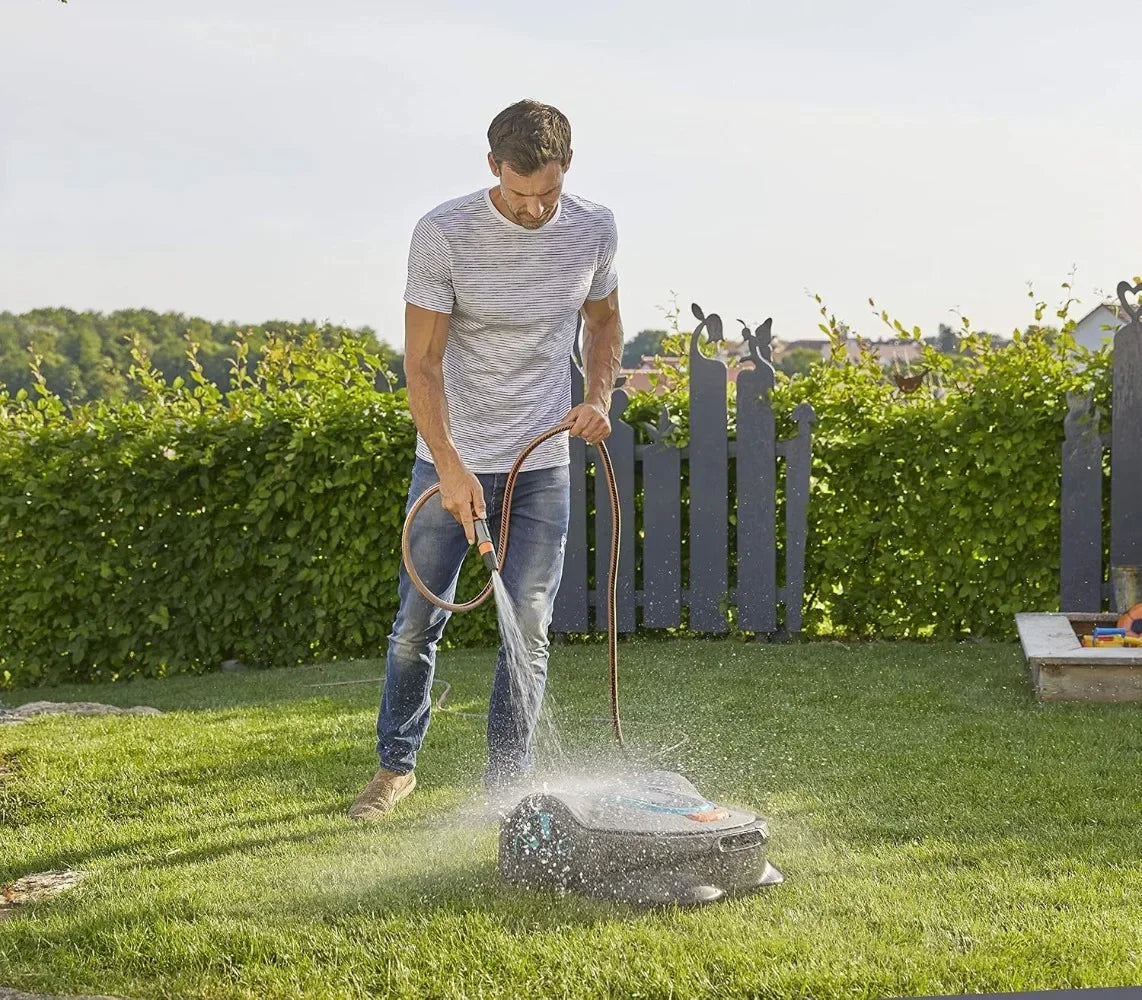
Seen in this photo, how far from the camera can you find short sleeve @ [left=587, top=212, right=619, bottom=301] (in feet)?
11.7

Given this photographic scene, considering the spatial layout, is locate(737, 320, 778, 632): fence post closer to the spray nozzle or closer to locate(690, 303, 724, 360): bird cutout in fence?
locate(690, 303, 724, 360): bird cutout in fence

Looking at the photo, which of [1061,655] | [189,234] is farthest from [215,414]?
[189,234]

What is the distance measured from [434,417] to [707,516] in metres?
3.50

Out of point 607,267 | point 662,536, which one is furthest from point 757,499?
point 607,267

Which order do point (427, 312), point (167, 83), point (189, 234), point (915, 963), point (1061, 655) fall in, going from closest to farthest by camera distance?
point (915, 963) < point (427, 312) < point (1061, 655) < point (167, 83) < point (189, 234)

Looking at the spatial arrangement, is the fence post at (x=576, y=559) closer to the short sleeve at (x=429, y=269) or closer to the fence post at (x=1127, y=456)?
the fence post at (x=1127, y=456)

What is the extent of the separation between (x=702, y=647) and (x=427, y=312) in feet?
11.5

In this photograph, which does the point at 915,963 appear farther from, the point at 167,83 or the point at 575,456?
the point at 167,83

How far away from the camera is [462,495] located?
11.1 ft

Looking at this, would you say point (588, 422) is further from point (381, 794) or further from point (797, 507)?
point (797, 507)

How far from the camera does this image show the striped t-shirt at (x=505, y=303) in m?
3.37

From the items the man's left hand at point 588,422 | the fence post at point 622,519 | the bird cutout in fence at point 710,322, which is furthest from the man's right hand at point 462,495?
the bird cutout in fence at point 710,322

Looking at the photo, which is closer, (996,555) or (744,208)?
(996,555)

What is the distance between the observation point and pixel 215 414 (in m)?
7.23
